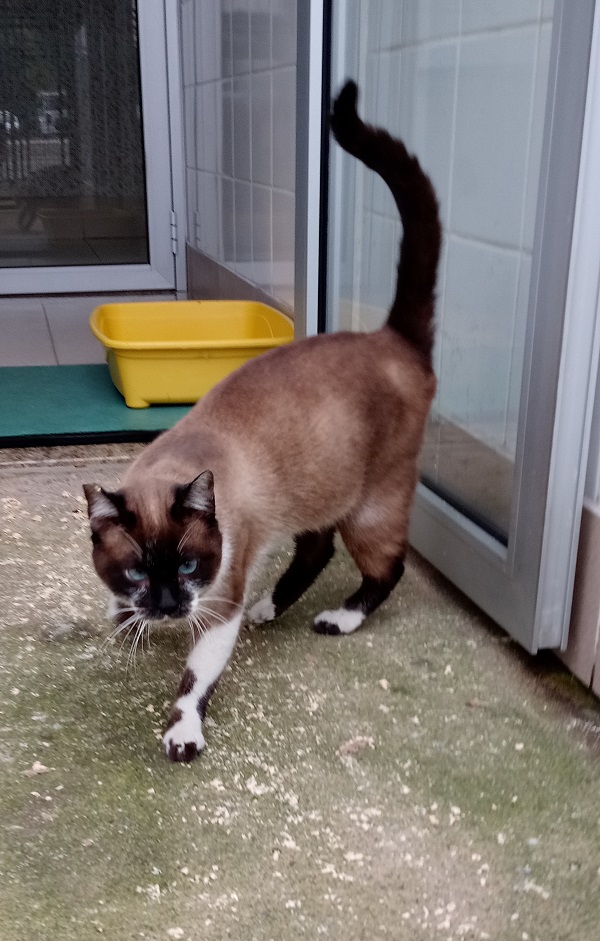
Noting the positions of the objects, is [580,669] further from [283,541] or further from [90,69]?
[90,69]

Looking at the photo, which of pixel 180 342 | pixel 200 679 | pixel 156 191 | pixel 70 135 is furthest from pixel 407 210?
pixel 70 135

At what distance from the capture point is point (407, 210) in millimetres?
1272

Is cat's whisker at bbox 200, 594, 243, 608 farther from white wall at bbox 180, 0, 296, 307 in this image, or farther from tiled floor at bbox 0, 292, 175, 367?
tiled floor at bbox 0, 292, 175, 367

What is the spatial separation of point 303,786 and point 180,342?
4.14ft

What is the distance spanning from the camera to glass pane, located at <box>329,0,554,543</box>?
1261mm

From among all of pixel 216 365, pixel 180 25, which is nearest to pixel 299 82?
pixel 216 365

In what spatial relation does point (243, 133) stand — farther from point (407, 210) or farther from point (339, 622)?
point (339, 622)

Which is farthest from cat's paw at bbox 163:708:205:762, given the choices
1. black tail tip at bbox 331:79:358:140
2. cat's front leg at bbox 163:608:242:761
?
black tail tip at bbox 331:79:358:140

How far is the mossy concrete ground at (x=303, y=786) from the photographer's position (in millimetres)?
853

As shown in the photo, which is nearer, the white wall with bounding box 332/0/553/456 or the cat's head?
the cat's head

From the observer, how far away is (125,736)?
3.64 feet

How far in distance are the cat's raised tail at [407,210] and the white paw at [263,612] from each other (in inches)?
17.2

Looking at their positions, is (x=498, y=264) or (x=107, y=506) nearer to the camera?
(x=107, y=506)

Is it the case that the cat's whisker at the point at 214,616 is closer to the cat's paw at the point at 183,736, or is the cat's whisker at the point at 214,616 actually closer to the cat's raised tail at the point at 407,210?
the cat's paw at the point at 183,736
